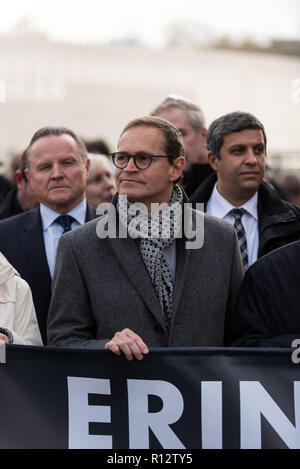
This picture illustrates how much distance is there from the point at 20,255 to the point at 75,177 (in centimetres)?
64

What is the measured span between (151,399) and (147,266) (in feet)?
2.23

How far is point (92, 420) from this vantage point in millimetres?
3934

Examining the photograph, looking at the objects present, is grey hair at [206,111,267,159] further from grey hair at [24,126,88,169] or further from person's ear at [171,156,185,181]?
person's ear at [171,156,185,181]

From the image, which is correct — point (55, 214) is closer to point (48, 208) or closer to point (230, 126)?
point (48, 208)

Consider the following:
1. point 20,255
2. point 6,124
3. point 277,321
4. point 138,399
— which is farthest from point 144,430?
point 6,124

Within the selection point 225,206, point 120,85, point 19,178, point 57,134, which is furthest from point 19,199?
A: point 120,85

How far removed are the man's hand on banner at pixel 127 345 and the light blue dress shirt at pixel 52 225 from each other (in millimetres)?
1615

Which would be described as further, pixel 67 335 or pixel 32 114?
pixel 32 114

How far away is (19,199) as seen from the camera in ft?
22.2

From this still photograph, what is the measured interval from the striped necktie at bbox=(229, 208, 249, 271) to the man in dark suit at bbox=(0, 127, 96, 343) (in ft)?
2.91

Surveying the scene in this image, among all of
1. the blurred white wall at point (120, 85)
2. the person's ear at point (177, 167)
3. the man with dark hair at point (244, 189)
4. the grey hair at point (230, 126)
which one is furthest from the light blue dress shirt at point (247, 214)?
the blurred white wall at point (120, 85)

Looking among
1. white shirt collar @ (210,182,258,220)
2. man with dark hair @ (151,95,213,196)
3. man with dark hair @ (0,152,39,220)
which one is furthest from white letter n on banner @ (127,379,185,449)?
man with dark hair @ (0,152,39,220)

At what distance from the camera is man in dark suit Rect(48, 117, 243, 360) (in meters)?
4.23
